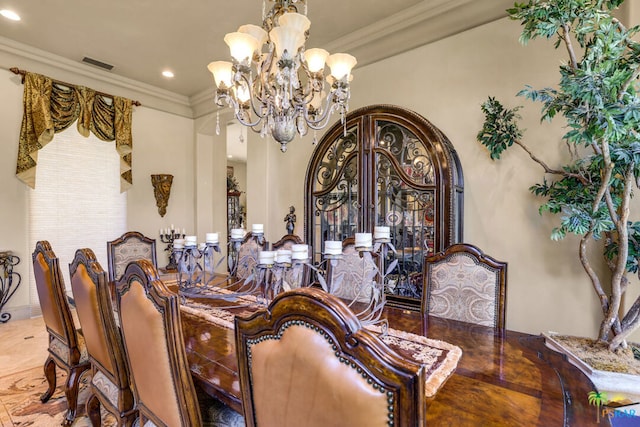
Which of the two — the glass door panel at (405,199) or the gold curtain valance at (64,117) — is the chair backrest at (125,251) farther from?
the glass door panel at (405,199)

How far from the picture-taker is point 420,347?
1.27m

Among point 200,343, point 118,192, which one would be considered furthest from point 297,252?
point 118,192

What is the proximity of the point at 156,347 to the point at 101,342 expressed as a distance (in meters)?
0.66

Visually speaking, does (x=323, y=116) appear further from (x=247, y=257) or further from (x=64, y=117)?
(x=64, y=117)

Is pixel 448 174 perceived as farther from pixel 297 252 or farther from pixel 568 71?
pixel 297 252

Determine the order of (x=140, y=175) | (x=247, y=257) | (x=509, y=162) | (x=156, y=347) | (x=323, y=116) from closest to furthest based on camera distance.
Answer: (x=156, y=347) < (x=323, y=116) < (x=509, y=162) < (x=247, y=257) < (x=140, y=175)

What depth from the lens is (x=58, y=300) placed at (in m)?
1.73

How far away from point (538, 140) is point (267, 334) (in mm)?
2518

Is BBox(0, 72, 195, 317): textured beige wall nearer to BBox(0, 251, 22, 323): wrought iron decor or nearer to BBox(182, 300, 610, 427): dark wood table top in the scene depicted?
BBox(0, 251, 22, 323): wrought iron decor

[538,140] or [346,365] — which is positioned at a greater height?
[538,140]

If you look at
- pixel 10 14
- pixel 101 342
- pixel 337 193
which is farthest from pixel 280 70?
pixel 10 14

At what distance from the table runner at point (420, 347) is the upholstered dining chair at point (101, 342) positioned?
41 centimetres

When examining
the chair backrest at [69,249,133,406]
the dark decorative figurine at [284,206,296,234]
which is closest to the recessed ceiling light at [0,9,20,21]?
the chair backrest at [69,249,133,406]

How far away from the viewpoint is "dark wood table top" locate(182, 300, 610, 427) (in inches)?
33.2
